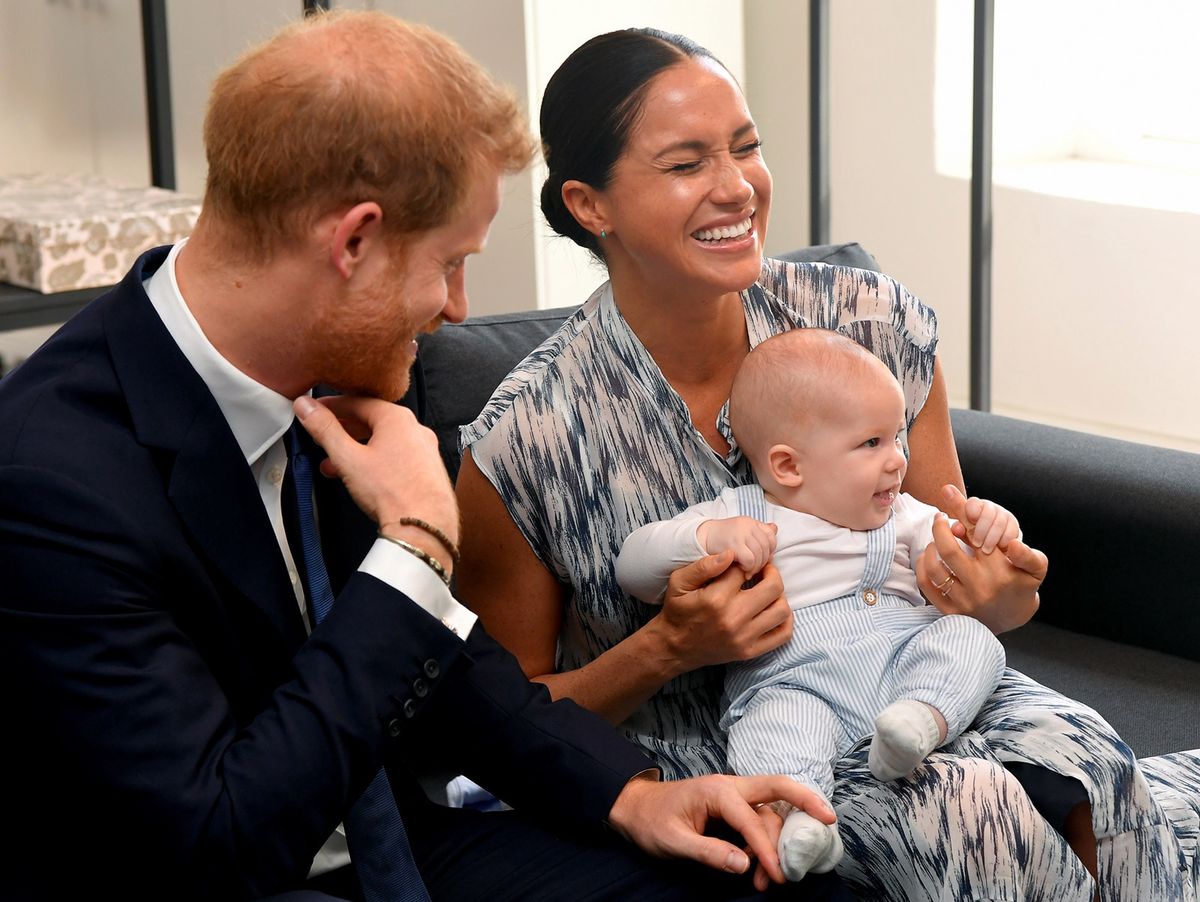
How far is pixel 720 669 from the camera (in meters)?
1.80

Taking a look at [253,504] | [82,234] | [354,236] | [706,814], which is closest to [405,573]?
[253,504]

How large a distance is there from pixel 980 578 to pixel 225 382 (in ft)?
2.73

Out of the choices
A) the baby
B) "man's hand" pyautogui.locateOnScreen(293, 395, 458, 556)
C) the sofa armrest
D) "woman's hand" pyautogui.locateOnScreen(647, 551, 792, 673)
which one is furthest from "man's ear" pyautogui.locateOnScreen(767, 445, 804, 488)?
the sofa armrest

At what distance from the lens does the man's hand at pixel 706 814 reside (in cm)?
139

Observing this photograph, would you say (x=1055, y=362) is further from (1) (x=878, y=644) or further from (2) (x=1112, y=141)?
(1) (x=878, y=644)

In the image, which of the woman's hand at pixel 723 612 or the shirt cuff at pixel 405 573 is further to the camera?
the woman's hand at pixel 723 612

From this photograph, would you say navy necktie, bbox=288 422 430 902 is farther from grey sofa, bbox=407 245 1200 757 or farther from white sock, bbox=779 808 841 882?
grey sofa, bbox=407 245 1200 757

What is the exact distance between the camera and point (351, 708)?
1.22m

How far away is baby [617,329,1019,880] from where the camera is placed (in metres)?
1.57

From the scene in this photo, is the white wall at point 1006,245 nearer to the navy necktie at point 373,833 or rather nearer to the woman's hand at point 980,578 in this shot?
the woman's hand at point 980,578

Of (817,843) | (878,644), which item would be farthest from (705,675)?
(817,843)

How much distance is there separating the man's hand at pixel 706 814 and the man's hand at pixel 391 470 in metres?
0.35

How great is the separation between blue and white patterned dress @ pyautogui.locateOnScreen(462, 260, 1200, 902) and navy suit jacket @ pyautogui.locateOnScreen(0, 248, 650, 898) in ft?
1.57

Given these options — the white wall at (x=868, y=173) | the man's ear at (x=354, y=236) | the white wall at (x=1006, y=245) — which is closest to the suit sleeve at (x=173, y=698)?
the man's ear at (x=354, y=236)
